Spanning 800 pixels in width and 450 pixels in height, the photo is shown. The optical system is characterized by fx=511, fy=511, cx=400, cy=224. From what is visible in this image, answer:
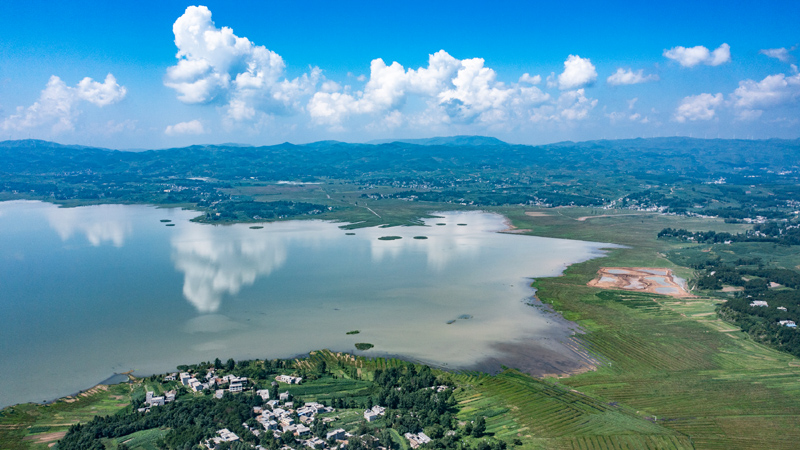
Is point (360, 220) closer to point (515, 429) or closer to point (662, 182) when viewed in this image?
point (515, 429)

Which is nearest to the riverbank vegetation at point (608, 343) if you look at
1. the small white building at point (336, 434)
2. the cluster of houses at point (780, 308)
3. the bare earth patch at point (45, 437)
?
the bare earth patch at point (45, 437)

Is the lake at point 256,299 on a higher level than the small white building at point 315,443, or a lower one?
higher

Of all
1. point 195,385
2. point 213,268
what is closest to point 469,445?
point 195,385

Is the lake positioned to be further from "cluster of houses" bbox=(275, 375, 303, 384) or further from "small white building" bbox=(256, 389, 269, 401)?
"small white building" bbox=(256, 389, 269, 401)

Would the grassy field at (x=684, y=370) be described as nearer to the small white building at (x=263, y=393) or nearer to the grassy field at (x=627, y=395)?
the grassy field at (x=627, y=395)

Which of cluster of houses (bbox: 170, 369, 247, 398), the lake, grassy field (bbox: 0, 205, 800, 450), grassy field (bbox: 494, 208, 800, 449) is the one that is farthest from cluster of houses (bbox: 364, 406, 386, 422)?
grassy field (bbox: 494, 208, 800, 449)
